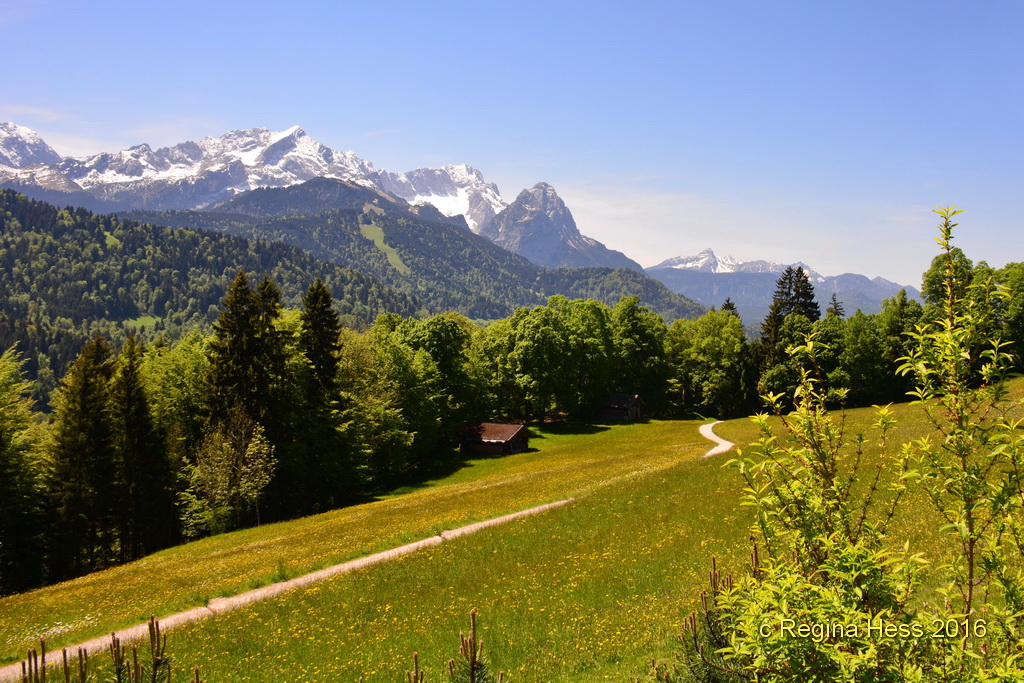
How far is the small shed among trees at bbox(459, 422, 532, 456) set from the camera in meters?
72.8

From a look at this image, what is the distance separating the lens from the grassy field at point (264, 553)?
22.0 metres

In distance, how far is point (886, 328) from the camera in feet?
296

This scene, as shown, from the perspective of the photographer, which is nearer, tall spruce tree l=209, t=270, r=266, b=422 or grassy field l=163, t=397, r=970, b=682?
grassy field l=163, t=397, r=970, b=682

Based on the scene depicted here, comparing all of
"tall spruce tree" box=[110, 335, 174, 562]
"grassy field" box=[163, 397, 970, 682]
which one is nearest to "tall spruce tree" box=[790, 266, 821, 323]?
"grassy field" box=[163, 397, 970, 682]

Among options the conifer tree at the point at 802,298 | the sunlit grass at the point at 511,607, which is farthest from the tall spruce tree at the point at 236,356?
the conifer tree at the point at 802,298

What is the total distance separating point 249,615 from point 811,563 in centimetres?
1971

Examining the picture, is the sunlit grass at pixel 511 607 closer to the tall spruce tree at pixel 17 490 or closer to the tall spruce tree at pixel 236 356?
the tall spruce tree at pixel 236 356

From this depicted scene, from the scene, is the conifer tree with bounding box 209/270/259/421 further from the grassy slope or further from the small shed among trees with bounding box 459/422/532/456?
the grassy slope

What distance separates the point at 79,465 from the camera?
44.2m

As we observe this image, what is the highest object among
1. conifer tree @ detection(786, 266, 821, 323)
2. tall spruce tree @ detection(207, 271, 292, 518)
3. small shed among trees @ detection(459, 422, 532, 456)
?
conifer tree @ detection(786, 266, 821, 323)

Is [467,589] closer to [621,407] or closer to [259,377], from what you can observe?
[259,377]

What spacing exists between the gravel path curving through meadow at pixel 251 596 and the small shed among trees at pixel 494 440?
4113 cm

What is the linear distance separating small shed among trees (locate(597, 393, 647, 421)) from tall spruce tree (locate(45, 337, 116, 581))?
2750 inches

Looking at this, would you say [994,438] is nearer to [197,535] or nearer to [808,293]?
[197,535]
